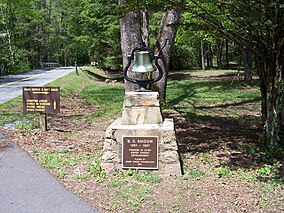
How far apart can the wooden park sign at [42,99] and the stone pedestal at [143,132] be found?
256cm

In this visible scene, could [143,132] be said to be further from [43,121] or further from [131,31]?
[131,31]

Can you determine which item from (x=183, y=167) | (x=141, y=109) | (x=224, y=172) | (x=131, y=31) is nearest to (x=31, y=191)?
(x=141, y=109)

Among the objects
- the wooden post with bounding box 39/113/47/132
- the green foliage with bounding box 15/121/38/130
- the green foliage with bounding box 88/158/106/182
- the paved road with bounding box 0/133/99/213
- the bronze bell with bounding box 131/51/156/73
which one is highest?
the bronze bell with bounding box 131/51/156/73

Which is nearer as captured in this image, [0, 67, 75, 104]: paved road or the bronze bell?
the bronze bell

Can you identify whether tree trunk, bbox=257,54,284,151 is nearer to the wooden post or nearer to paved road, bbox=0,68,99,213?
paved road, bbox=0,68,99,213

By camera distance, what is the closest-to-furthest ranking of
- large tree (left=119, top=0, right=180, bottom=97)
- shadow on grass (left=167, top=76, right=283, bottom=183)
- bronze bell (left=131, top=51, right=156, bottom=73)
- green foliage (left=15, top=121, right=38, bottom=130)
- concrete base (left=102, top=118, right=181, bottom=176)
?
1. concrete base (left=102, top=118, right=181, bottom=176)
2. bronze bell (left=131, top=51, right=156, bottom=73)
3. large tree (left=119, top=0, right=180, bottom=97)
4. shadow on grass (left=167, top=76, right=283, bottom=183)
5. green foliage (left=15, top=121, right=38, bottom=130)

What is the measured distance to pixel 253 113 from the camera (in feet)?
32.3

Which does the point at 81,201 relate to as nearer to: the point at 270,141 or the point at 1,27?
the point at 270,141

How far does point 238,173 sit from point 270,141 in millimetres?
1210

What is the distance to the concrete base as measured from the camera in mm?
4605

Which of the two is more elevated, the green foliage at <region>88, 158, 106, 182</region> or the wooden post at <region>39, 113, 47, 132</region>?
the wooden post at <region>39, 113, 47, 132</region>

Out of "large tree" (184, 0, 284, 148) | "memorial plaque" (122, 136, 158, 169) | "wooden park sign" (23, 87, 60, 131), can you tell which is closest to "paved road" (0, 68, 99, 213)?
"memorial plaque" (122, 136, 158, 169)

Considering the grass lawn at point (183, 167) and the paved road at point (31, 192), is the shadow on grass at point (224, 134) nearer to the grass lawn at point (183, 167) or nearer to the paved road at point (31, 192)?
the grass lawn at point (183, 167)

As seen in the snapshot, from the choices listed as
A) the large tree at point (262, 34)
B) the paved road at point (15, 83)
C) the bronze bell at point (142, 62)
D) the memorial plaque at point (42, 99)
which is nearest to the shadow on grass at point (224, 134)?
the large tree at point (262, 34)
